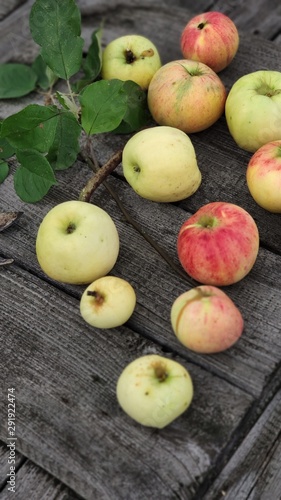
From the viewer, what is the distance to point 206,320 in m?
1.22

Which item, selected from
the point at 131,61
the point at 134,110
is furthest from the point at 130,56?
the point at 134,110

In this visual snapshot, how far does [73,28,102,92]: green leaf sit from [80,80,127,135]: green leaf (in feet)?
0.76

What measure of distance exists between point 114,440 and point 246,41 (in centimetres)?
131

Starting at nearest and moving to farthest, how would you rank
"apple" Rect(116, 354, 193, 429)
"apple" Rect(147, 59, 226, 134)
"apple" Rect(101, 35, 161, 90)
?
"apple" Rect(116, 354, 193, 429) < "apple" Rect(147, 59, 226, 134) < "apple" Rect(101, 35, 161, 90)

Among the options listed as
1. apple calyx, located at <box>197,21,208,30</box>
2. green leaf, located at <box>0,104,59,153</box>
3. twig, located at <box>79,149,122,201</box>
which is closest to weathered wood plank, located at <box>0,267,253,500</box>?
twig, located at <box>79,149,122,201</box>

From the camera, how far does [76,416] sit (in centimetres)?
124

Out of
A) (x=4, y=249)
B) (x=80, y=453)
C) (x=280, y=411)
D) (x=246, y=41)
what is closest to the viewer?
(x=80, y=453)

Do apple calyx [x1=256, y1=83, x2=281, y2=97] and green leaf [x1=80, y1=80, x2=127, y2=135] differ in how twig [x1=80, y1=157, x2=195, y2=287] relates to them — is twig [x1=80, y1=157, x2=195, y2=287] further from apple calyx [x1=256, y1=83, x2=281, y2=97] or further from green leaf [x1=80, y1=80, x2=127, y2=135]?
apple calyx [x1=256, y1=83, x2=281, y2=97]

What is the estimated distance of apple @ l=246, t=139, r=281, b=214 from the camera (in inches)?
57.7

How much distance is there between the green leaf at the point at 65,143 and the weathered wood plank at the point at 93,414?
1.25 ft

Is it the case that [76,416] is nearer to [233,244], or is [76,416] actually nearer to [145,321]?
[145,321]

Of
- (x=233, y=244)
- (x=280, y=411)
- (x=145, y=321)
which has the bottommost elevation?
(x=280, y=411)

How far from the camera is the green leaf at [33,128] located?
1.49 metres

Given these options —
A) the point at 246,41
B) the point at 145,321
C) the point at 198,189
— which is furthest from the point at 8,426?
the point at 246,41
